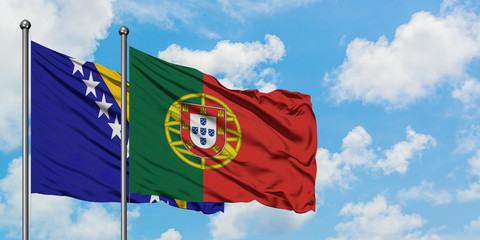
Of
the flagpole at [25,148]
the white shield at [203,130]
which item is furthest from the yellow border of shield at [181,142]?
the flagpole at [25,148]

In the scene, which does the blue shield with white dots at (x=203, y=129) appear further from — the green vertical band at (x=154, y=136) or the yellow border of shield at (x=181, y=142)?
the green vertical band at (x=154, y=136)

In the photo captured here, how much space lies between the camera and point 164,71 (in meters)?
16.3

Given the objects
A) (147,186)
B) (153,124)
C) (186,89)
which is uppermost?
(186,89)

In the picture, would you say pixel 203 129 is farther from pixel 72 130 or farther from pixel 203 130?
pixel 72 130

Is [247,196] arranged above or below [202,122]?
below

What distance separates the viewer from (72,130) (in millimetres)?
15891

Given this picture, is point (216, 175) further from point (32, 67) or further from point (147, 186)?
point (32, 67)

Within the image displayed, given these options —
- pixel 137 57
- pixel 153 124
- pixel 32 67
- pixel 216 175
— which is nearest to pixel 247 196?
pixel 216 175

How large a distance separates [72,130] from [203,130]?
3.06 meters

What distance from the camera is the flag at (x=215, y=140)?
15812 millimetres

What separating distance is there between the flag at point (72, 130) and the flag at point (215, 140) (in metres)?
1.16

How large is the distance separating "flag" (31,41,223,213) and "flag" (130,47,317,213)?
1.16 metres

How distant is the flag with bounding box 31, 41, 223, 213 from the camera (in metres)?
15.5

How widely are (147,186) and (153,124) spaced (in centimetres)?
141
